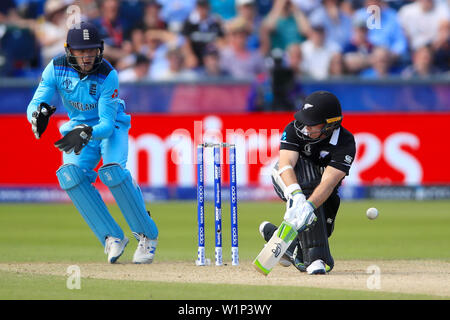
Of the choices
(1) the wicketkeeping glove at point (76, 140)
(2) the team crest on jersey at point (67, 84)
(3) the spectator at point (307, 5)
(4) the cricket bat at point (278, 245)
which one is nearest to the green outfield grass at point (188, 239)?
(4) the cricket bat at point (278, 245)

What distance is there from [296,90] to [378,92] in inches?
55.8

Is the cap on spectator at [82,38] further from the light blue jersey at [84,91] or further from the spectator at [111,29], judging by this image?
the spectator at [111,29]

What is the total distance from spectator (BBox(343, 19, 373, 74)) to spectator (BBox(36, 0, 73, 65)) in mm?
5240

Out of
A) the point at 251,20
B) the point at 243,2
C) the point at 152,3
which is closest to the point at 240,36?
the point at 251,20

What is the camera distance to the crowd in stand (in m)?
17.2

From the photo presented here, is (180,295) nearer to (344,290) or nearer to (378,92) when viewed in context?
(344,290)

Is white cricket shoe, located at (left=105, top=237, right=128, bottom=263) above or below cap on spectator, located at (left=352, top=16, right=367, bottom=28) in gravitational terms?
below

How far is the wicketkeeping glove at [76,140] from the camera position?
26.7 ft

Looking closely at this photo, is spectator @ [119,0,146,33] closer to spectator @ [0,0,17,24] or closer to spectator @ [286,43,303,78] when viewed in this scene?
spectator @ [0,0,17,24]

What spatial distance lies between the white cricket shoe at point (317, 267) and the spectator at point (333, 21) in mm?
10591

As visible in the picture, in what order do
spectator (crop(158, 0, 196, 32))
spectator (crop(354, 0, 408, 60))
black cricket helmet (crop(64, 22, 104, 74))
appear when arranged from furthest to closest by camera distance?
spectator (crop(158, 0, 196, 32)) → spectator (crop(354, 0, 408, 60)) → black cricket helmet (crop(64, 22, 104, 74))

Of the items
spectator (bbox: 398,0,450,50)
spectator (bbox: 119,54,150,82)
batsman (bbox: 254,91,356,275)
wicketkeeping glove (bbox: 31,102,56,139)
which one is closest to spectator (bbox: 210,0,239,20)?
spectator (bbox: 119,54,150,82)

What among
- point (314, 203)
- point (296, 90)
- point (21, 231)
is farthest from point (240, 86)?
point (314, 203)

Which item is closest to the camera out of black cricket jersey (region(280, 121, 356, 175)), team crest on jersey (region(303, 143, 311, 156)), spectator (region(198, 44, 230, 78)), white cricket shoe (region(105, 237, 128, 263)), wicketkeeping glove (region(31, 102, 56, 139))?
black cricket jersey (region(280, 121, 356, 175))
